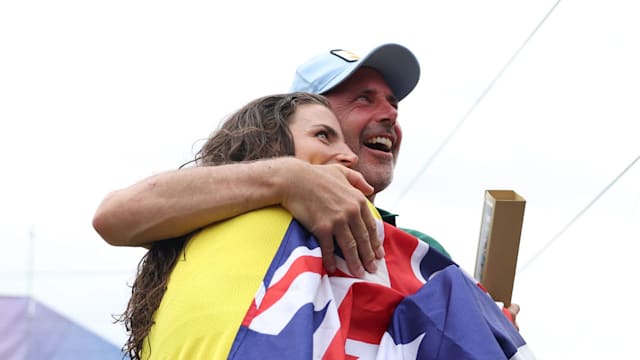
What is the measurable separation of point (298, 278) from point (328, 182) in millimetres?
168

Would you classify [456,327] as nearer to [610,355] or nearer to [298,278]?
[298,278]

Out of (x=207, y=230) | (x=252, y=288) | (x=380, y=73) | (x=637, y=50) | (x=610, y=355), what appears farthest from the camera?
(x=637, y=50)

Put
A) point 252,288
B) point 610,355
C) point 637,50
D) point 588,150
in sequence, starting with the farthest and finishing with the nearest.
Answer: point 588,150 → point 637,50 → point 610,355 → point 252,288

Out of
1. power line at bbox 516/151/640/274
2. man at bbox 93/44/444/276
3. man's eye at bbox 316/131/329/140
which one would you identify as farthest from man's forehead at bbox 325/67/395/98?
power line at bbox 516/151/640/274

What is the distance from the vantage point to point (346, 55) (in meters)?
1.86

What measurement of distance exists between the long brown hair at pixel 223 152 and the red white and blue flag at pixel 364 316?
0.19 meters

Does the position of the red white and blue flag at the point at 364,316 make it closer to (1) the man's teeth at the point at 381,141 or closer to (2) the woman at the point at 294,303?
(2) the woman at the point at 294,303

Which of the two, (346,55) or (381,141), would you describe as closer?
(381,141)

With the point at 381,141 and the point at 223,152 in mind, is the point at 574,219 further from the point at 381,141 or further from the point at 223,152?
the point at 223,152

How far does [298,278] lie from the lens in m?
0.83

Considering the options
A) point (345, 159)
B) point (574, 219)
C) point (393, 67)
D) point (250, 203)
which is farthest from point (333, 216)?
point (574, 219)

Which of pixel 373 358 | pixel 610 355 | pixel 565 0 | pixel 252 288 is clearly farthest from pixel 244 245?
pixel 565 0

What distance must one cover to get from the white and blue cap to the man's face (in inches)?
1.0

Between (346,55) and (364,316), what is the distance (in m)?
1.08
